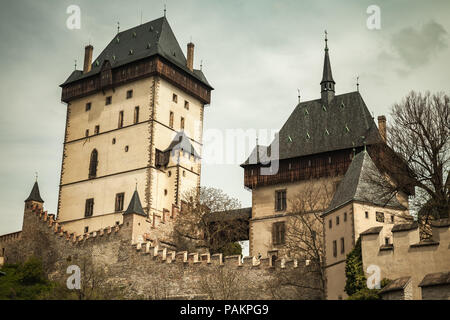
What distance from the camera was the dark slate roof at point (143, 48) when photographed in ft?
172

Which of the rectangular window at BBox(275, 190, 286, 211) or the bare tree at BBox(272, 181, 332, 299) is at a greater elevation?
the rectangular window at BBox(275, 190, 286, 211)

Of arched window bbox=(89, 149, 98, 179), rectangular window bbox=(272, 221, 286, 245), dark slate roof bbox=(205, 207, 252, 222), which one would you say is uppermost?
arched window bbox=(89, 149, 98, 179)

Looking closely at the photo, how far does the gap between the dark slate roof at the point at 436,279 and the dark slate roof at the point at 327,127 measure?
16.9 m

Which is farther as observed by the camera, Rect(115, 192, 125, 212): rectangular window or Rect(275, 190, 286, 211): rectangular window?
Rect(115, 192, 125, 212): rectangular window

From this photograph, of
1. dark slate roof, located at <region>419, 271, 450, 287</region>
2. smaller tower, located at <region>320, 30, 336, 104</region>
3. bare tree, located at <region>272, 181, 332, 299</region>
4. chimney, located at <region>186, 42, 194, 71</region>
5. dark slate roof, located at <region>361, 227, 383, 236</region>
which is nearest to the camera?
dark slate roof, located at <region>419, 271, 450, 287</region>

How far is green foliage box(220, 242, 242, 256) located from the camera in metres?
43.5

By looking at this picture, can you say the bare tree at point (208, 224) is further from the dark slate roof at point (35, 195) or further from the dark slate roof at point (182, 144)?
the dark slate roof at point (35, 195)

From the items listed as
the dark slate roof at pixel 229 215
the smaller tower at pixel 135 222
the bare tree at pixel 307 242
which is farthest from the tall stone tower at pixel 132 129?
the bare tree at pixel 307 242

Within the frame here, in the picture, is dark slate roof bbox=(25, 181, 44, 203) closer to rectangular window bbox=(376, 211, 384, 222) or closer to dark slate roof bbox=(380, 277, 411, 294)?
rectangular window bbox=(376, 211, 384, 222)

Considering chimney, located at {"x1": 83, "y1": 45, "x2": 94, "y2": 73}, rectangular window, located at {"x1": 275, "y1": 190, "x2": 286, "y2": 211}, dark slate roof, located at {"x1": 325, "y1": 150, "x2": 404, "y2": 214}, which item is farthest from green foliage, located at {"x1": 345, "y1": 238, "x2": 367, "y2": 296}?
chimney, located at {"x1": 83, "y1": 45, "x2": 94, "y2": 73}

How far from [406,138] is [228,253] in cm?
1386

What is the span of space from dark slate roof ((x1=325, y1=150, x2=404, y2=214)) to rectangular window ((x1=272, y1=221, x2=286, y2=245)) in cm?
899

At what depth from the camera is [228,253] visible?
4322 cm
